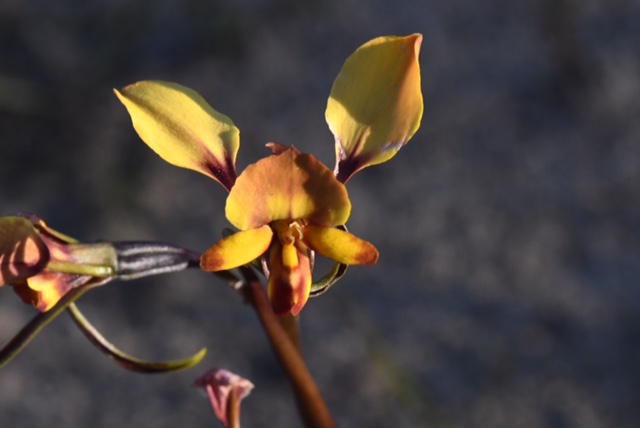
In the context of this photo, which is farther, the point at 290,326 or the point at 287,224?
the point at 290,326

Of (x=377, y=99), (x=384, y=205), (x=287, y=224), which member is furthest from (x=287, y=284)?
(x=384, y=205)

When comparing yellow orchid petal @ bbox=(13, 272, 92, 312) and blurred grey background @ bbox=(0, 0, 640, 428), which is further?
blurred grey background @ bbox=(0, 0, 640, 428)

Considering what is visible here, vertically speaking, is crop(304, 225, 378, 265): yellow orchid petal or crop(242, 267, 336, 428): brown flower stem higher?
crop(304, 225, 378, 265): yellow orchid petal

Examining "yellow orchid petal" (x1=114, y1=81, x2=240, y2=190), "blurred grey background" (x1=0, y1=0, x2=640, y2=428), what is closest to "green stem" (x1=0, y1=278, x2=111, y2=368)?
"yellow orchid petal" (x1=114, y1=81, x2=240, y2=190)

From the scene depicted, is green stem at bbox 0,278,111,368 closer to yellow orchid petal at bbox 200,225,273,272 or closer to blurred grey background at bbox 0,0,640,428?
yellow orchid petal at bbox 200,225,273,272

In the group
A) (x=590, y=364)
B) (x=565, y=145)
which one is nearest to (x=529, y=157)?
(x=565, y=145)

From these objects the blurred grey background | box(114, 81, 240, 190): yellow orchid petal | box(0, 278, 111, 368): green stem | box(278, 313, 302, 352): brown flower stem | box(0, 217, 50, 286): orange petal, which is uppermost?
box(114, 81, 240, 190): yellow orchid petal

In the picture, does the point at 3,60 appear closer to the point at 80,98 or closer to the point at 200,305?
the point at 80,98

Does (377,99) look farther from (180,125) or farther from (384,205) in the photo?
(384,205)
